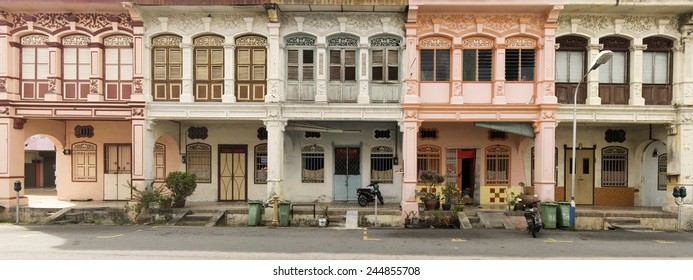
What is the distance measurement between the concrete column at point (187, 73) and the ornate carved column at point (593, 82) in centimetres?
1336

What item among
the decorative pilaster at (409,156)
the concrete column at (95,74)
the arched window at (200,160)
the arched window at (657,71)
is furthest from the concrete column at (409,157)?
the concrete column at (95,74)

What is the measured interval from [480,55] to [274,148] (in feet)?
25.1

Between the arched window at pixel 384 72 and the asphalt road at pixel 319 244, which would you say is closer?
the asphalt road at pixel 319 244

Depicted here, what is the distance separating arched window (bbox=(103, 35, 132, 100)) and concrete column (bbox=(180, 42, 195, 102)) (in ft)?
6.35

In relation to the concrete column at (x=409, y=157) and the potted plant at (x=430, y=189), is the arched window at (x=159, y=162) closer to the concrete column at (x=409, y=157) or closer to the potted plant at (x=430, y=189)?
the concrete column at (x=409, y=157)

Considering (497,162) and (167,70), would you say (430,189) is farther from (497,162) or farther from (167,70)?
(167,70)

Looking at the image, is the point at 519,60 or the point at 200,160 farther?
the point at 200,160

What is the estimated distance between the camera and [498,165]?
677 inches

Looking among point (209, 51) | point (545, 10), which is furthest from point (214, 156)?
point (545, 10)

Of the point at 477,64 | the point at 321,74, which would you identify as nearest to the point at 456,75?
the point at 477,64

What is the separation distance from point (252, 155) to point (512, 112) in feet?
32.0

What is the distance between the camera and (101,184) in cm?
1784

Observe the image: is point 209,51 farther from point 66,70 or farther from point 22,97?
point 22,97

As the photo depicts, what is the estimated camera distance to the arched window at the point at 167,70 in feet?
50.4
